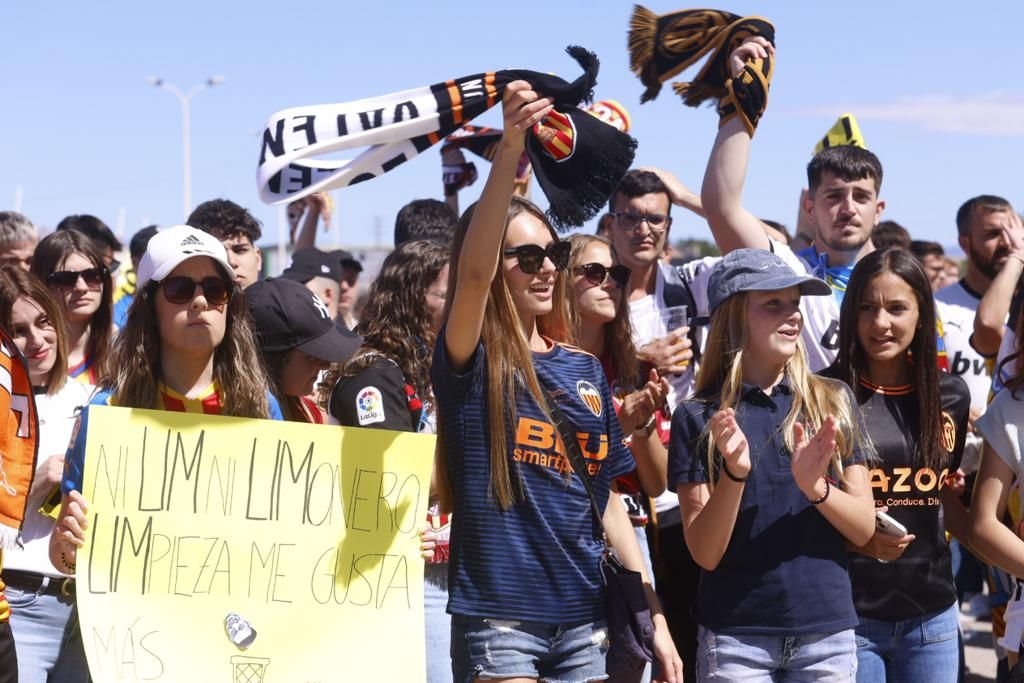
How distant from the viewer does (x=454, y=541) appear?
11.4 feet

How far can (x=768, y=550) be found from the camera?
3.70m

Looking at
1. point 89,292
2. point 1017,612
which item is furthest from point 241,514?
point 1017,612

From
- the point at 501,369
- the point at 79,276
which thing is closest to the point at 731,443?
the point at 501,369

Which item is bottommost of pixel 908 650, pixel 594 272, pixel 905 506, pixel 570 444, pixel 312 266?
pixel 908 650

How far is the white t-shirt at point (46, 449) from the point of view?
11.8ft

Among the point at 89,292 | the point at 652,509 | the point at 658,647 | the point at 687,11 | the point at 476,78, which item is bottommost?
the point at 658,647

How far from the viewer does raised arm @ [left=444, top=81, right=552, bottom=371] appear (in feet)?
10.4

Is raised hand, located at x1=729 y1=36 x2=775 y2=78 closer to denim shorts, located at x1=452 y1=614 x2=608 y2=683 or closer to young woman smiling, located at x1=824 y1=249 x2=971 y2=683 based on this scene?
young woman smiling, located at x1=824 y1=249 x2=971 y2=683

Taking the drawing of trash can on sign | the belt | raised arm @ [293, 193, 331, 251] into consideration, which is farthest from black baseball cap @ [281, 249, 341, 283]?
the drawing of trash can on sign

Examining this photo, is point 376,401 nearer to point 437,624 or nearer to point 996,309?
point 437,624

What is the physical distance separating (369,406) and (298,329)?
0.47m

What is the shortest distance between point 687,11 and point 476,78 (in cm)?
141

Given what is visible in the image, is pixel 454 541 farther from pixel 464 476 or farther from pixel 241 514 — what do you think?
pixel 241 514

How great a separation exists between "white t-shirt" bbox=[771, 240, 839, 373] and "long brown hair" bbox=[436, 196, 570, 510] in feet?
5.63
